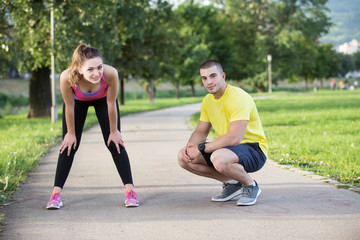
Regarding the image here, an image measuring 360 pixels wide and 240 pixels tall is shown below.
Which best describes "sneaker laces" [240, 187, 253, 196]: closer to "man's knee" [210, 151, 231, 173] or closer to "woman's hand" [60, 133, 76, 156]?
"man's knee" [210, 151, 231, 173]

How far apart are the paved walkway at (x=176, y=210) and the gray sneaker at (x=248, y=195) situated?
10 centimetres

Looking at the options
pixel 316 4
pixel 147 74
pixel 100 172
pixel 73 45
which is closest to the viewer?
pixel 100 172

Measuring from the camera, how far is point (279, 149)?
9602 millimetres

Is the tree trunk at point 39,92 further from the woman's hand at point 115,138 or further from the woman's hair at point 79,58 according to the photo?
the woman's hair at point 79,58

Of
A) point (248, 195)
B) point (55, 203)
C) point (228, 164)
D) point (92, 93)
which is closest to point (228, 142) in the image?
point (228, 164)

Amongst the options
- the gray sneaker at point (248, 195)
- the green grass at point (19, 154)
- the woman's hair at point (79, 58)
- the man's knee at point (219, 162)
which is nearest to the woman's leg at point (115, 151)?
the woman's hair at point (79, 58)

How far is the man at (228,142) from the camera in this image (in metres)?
5.20

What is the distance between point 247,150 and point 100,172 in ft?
9.44

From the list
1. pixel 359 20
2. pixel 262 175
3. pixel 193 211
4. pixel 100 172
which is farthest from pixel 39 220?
pixel 359 20

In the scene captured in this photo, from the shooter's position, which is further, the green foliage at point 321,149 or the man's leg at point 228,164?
the green foliage at point 321,149

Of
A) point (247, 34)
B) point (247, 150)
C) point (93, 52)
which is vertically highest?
point (247, 34)

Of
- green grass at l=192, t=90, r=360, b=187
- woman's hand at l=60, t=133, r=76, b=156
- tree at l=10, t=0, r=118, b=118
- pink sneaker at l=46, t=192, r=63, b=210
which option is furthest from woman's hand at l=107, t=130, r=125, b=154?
tree at l=10, t=0, r=118, b=118

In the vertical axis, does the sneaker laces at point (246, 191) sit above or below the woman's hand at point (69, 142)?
below

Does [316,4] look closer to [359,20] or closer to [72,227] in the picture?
[359,20]
